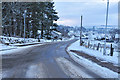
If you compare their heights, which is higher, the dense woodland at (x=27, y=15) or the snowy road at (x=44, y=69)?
the dense woodland at (x=27, y=15)

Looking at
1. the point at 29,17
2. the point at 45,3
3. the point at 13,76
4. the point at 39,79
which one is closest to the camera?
the point at 39,79

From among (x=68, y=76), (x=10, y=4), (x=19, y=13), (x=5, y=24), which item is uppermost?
(x=10, y=4)

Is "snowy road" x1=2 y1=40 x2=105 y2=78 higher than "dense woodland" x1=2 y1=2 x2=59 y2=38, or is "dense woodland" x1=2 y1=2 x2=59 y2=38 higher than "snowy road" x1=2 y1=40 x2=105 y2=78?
"dense woodland" x1=2 y1=2 x2=59 y2=38

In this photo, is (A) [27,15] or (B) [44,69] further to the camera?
(A) [27,15]

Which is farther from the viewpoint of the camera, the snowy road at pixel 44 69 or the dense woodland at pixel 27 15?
the dense woodland at pixel 27 15

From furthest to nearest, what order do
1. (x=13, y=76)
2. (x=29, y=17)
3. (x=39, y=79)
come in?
1. (x=29, y=17)
2. (x=13, y=76)
3. (x=39, y=79)

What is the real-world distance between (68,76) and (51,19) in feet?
139

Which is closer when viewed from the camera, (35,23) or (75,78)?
(75,78)

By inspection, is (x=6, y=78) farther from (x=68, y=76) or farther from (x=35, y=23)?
(x=35, y=23)

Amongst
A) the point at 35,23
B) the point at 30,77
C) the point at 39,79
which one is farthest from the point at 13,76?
the point at 35,23

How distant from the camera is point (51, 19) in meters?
47.6

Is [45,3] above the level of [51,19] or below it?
above

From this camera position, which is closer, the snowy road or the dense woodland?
the snowy road

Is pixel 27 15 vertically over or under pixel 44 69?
over
